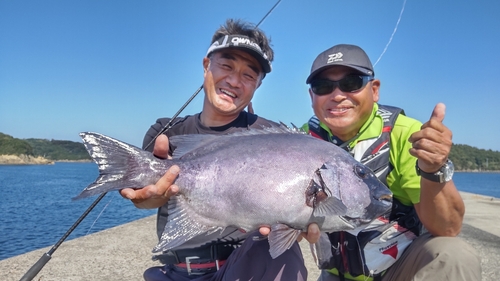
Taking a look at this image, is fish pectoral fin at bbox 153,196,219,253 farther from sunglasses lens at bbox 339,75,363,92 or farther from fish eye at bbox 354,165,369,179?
sunglasses lens at bbox 339,75,363,92

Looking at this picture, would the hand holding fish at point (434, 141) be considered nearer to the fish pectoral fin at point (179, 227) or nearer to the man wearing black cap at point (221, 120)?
the man wearing black cap at point (221, 120)

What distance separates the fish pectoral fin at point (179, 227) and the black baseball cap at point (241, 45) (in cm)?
149

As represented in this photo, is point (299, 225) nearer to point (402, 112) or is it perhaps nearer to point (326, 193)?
point (326, 193)

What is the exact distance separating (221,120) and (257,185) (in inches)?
45.8

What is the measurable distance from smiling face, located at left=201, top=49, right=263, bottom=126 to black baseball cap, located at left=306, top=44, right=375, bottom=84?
60cm

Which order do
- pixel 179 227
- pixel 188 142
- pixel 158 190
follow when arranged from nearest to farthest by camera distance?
pixel 158 190 < pixel 179 227 < pixel 188 142

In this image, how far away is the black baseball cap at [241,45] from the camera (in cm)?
335

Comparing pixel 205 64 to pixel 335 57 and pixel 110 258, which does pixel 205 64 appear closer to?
pixel 335 57

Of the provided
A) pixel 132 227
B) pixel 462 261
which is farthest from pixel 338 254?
pixel 132 227

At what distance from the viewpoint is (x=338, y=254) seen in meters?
3.39

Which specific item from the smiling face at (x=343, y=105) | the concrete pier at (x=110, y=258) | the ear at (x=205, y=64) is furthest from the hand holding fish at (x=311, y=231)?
the concrete pier at (x=110, y=258)

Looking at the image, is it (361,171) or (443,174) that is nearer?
(443,174)

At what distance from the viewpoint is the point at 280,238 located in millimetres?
2482

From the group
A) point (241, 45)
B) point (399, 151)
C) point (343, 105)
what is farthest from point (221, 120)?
point (399, 151)
